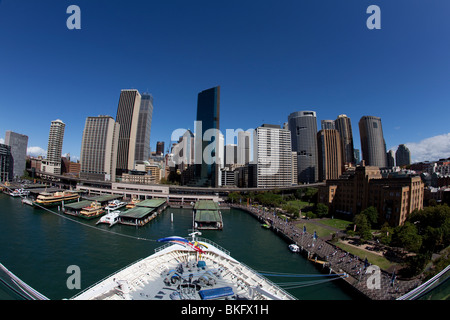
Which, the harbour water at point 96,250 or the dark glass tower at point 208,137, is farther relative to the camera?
the dark glass tower at point 208,137

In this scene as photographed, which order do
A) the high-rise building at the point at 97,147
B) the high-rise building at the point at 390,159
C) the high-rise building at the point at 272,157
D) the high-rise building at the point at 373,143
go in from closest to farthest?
the high-rise building at the point at 272,157 → the high-rise building at the point at 97,147 → the high-rise building at the point at 373,143 → the high-rise building at the point at 390,159

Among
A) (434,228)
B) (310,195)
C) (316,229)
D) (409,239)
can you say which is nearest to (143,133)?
(310,195)

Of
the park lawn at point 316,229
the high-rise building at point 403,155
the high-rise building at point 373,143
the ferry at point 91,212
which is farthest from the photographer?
the high-rise building at point 373,143

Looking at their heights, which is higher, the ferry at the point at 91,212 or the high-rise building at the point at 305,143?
→ the high-rise building at the point at 305,143

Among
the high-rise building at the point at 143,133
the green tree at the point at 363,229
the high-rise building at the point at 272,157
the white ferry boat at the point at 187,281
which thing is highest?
the high-rise building at the point at 143,133

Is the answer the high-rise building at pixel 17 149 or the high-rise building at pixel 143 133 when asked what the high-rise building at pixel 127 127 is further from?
the high-rise building at pixel 17 149

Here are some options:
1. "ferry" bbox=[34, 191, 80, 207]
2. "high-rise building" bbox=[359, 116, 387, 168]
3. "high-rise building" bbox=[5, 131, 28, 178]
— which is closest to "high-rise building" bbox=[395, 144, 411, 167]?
"high-rise building" bbox=[359, 116, 387, 168]

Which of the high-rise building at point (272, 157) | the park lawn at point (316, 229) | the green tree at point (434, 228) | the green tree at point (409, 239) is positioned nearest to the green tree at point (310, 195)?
the high-rise building at point (272, 157)
